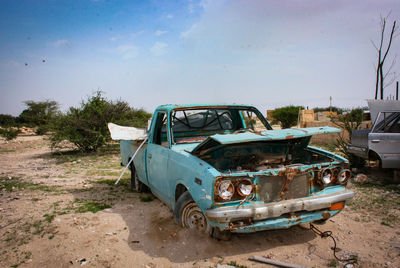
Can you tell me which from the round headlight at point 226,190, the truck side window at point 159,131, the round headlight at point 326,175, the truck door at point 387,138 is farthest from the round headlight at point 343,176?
the truck door at point 387,138

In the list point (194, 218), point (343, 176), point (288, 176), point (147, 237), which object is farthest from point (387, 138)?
point (147, 237)

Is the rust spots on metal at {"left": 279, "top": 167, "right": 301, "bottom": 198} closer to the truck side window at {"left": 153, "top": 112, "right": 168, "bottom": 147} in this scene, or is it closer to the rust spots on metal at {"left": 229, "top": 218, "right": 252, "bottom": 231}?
the rust spots on metal at {"left": 229, "top": 218, "right": 252, "bottom": 231}

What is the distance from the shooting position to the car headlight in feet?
11.1

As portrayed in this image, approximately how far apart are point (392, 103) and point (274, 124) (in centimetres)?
2670

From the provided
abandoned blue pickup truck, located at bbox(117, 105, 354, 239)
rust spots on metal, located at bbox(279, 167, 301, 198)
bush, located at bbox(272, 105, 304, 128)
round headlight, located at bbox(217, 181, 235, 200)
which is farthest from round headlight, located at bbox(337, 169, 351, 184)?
bush, located at bbox(272, 105, 304, 128)

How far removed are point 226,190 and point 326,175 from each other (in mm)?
1342

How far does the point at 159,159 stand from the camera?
4340 mm

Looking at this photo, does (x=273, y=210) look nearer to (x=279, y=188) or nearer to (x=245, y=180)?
(x=279, y=188)

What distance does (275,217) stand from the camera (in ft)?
10.1

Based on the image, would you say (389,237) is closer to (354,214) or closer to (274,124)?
(354,214)

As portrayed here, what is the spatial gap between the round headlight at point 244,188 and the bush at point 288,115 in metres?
23.5

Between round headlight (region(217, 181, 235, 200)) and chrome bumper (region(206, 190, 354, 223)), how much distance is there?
0.39 ft

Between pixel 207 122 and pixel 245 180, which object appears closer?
pixel 245 180

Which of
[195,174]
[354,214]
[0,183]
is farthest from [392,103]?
[0,183]
